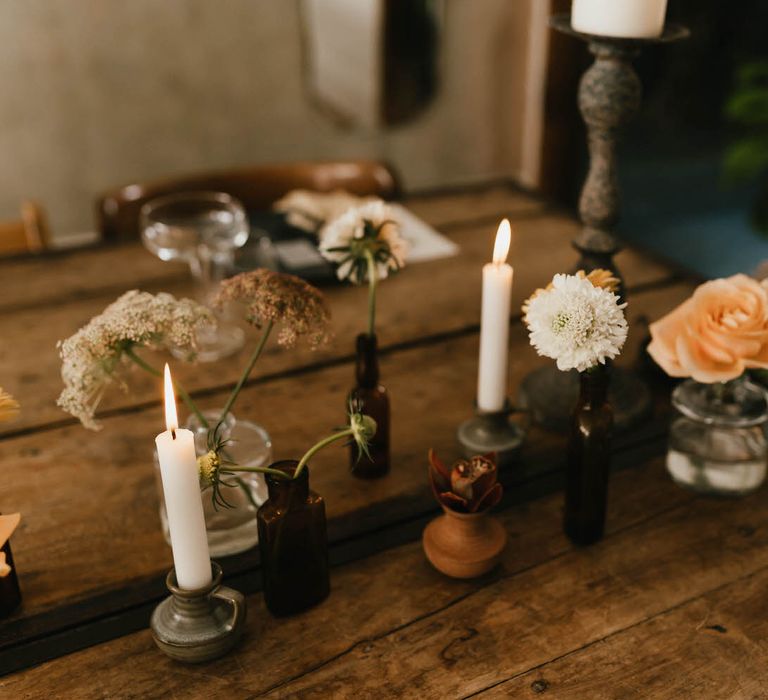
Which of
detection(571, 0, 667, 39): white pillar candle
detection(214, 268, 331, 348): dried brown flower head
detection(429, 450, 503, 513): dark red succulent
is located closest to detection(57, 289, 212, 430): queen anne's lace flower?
detection(214, 268, 331, 348): dried brown flower head

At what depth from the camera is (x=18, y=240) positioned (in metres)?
1.68

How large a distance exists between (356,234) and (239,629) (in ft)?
1.38

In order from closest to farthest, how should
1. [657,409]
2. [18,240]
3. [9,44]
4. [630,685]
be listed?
[630,685]
[657,409]
[18,240]
[9,44]

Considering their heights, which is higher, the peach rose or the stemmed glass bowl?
the peach rose

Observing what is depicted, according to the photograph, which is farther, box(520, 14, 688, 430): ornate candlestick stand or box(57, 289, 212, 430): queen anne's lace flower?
box(520, 14, 688, 430): ornate candlestick stand

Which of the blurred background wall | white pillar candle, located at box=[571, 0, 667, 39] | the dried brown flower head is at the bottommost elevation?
the blurred background wall

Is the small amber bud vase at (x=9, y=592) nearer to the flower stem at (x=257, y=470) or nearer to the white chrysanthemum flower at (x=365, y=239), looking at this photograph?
the flower stem at (x=257, y=470)

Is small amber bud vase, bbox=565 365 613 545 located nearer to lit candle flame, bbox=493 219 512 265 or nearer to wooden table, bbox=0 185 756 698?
wooden table, bbox=0 185 756 698

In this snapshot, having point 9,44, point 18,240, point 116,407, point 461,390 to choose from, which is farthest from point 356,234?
point 9,44

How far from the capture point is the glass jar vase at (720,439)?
0.96 meters

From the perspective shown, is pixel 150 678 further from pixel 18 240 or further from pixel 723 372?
pixel 18 240

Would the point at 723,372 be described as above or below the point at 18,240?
above

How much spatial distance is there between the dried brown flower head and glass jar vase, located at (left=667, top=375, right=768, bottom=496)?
17.1 inches

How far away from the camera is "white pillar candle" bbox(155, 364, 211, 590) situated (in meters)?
0.66
